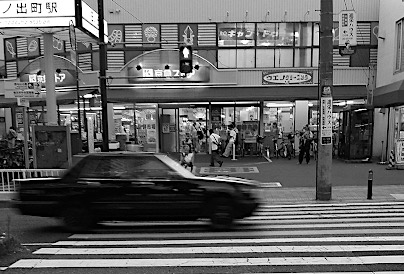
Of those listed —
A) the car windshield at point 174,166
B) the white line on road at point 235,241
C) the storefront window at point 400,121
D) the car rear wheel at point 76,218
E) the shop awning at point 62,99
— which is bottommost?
the white line on road at point 235,241

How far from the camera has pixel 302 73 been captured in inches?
707

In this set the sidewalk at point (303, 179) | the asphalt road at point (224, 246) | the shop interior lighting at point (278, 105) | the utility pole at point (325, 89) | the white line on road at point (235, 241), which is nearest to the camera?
the asphalt road at point (224, 246)

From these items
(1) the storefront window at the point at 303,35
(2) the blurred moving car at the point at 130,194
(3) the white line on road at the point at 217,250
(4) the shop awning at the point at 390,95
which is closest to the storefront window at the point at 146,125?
(1) the storefront window at the point at 303,35

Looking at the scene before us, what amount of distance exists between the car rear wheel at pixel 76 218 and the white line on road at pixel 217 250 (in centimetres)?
97

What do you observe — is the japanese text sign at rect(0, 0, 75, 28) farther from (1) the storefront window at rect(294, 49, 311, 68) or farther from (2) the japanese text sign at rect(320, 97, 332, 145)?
(1) the storefront window at rect(294, 49, 311, 68)

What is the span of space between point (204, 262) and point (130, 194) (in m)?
2.18

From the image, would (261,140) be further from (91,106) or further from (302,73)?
(91,106)

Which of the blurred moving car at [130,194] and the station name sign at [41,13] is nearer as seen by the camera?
the blurred moving car at [130,194]

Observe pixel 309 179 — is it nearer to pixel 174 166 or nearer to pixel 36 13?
pixel 174 166

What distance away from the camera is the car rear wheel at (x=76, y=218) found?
6.32 m

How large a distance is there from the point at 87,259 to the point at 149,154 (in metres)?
2.29

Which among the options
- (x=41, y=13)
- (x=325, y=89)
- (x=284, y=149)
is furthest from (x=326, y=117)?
(x=41, y=13)

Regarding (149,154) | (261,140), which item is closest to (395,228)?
(149,154)

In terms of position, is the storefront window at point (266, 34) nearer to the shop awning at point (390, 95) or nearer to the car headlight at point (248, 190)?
the shop awning at point (390, 95)
